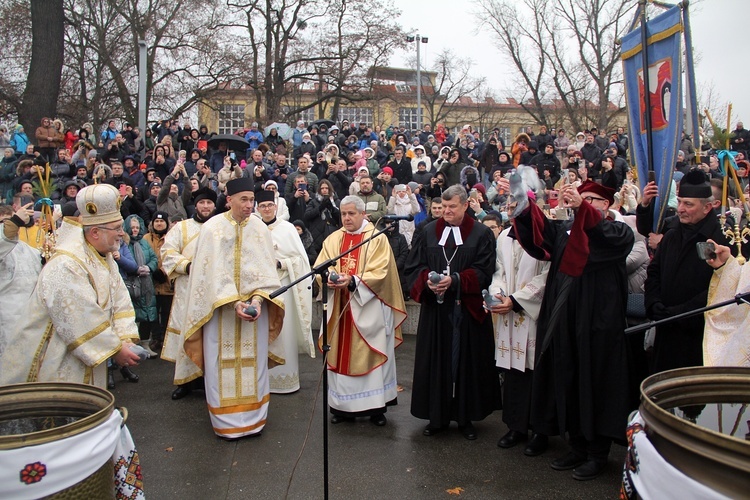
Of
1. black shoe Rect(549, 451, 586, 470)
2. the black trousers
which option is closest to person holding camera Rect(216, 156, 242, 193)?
the black trousers

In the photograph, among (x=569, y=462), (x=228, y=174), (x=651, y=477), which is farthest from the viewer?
(x=228, y=174)

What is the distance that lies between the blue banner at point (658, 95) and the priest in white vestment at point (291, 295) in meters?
3.53

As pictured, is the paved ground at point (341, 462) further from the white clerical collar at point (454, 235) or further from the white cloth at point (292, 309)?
the white clerical collar at point (454, 235)

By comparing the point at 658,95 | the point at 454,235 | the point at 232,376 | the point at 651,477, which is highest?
the point at 658,95

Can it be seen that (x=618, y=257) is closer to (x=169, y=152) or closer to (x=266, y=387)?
(x=266, y=387)

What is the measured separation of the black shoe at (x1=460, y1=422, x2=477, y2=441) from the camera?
17.5 ft

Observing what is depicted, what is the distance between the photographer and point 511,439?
516 centimetres

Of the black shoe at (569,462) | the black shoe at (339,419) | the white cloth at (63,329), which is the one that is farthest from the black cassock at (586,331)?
the white cloth at (63,329)

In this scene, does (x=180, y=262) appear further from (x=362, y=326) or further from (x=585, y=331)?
(x=585, y=331)

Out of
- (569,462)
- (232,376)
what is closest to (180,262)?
(232,376)

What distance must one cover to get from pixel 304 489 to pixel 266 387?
134cm

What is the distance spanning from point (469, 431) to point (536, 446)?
1.96 feet

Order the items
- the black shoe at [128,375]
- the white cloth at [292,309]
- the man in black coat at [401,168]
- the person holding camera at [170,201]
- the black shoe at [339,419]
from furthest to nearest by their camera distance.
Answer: the man in black coat at [401,168], the person holding camera at [170,201], the black shoe at [128,375], the white cloth at [292,309], the black shoe at [339,419]

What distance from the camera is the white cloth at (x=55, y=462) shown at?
2350mm
